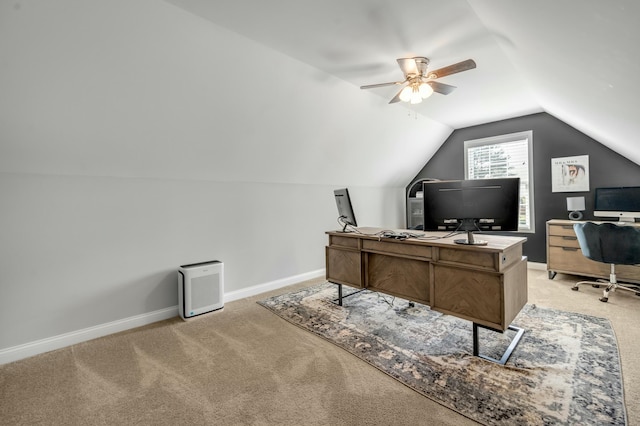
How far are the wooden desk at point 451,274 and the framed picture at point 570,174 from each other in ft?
9.43

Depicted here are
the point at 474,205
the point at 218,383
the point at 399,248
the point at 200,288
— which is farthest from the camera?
the point at 200,288

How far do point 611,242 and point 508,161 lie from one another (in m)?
2.11

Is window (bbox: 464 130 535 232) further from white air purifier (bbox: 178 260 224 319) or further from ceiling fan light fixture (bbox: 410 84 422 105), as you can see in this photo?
white air purifier (bbox: 178 260 224 319)

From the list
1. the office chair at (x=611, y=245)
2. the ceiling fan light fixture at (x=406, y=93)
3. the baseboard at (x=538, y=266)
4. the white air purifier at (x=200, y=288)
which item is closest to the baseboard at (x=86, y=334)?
the white air purifier at (x=200, y=288)

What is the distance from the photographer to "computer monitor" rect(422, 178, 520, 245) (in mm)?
2129

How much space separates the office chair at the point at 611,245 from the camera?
3.08 meters

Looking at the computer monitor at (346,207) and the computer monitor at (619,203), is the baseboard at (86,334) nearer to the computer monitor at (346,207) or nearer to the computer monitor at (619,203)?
the computer monitor at (346,207)

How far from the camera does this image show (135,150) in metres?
2.63

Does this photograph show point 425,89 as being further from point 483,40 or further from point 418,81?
point 483,40

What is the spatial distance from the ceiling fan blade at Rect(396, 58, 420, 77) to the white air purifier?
2.73 meters

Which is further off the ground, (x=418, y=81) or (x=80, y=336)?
(x=418, y=81)

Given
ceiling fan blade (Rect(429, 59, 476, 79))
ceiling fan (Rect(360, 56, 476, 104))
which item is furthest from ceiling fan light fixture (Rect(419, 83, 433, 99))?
ceiling fan blade (Rect(429, 59, 476, 79))

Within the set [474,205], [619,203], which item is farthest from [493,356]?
[619,203]

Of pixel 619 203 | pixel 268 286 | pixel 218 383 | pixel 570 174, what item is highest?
pixel 570 174
